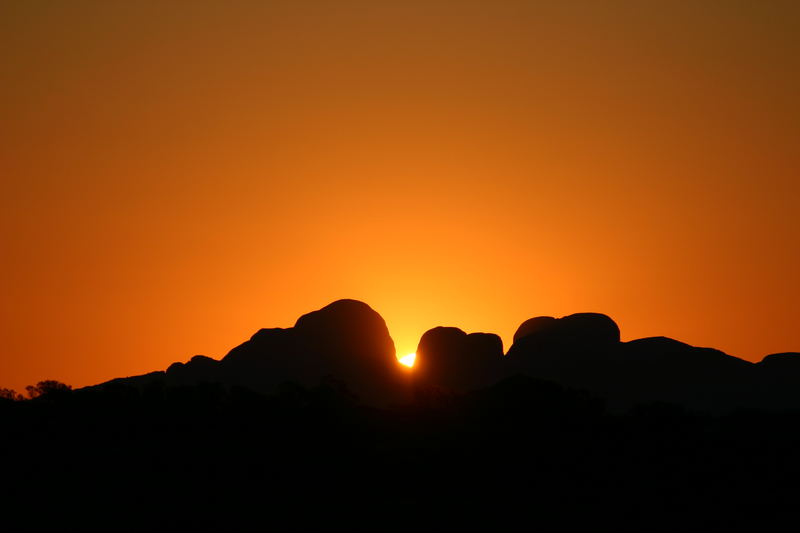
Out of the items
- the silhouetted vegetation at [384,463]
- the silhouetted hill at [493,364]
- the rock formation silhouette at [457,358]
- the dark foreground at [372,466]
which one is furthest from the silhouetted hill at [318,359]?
the dark foreground at [372,466]

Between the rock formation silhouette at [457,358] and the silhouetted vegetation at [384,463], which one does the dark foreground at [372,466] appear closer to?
the silhouetted vegetation at [384,463]

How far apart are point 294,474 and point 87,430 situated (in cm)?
1797

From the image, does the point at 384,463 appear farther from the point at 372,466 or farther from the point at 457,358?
the point at 457,358

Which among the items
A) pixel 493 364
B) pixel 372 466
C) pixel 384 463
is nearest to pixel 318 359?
pixel 493 364

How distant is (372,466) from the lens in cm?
8450

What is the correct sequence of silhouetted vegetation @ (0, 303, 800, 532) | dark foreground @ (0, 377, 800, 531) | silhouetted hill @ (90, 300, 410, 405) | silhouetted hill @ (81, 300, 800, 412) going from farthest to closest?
silhouetted hill @ (90, 300, 410, 405) → silhouetted hill @ (81, 300, 800, 412) → silhouetted vegetation @ (0, 303, 800, 532) → dark foreground @ (0, 377, 800, 531)

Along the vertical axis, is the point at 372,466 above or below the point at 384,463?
below

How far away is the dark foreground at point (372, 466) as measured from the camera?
7544 centimetres

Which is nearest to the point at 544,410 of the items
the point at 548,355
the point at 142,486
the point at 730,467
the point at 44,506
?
the point at 730,467

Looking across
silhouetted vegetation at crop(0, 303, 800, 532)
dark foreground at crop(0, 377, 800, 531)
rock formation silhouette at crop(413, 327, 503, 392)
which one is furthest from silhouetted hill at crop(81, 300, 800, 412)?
dark foreground at crop(0, 377, 800, 531)

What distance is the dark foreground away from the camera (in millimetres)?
75438

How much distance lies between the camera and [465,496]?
8069cm

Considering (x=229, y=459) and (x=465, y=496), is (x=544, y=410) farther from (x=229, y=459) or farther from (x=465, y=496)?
(x=229, y=459)

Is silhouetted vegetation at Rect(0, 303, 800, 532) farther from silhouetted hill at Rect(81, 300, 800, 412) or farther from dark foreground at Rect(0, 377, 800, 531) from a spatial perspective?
silhouetted hill at Rect(81, 300, 800, 412)
